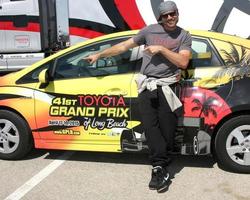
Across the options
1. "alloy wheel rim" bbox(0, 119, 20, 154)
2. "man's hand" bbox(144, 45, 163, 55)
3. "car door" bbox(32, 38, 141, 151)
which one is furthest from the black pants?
"alloy wheel rim" bbox(0, 119, 20, 154)

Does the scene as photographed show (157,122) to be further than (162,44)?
Yes

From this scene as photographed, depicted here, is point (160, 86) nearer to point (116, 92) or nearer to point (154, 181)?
point (116, 92)

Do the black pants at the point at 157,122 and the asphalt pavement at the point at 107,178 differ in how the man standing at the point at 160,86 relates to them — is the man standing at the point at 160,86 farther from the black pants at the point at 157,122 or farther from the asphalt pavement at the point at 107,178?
the asphalt pavement at the point at 107,178

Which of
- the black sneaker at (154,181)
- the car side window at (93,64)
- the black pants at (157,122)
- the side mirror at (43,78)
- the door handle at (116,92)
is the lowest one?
the black sneaker at (154,181)

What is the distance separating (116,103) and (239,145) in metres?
1.29

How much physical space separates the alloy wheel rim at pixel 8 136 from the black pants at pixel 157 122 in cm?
154

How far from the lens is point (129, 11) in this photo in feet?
26.2

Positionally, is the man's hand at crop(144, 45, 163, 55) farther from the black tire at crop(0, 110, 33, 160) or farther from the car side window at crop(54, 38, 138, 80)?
the black tire at crop(0, 110, 33, 160)

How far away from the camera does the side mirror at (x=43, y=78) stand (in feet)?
16.9

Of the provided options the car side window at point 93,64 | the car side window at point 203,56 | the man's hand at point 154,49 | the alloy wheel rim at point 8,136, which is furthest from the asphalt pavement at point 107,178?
the man's hand at point 154,49

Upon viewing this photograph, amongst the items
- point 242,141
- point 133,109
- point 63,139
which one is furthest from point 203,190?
point 63,139

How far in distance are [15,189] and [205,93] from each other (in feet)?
6.76

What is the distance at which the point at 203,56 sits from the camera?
4973 mm

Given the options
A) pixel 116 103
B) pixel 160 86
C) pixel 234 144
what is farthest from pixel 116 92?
pixel 234 144
